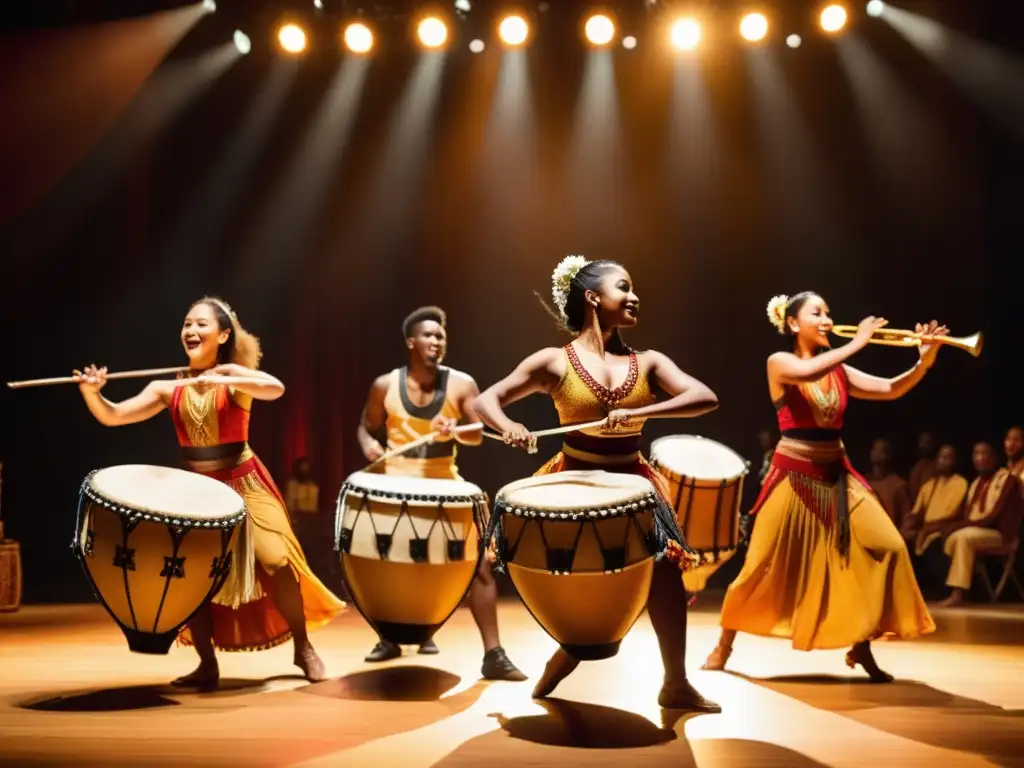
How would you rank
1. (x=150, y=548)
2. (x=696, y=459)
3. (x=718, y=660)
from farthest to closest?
(x=696, y=459) → (x=718, y=660) → (x=150, y=548)

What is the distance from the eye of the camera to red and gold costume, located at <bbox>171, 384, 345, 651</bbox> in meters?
3.86

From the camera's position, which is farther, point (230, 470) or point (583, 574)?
point (230, 470)

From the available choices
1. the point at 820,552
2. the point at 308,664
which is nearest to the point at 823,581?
the point at 820,552

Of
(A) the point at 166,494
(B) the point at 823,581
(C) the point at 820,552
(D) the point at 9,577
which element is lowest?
(D) the point at 9,577

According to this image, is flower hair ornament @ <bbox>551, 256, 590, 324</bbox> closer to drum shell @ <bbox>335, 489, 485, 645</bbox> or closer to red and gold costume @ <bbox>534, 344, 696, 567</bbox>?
red and gold costume @ <bbox>534, 344, 696, 567</bbox>

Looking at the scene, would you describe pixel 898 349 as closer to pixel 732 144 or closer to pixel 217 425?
pixel 732 144

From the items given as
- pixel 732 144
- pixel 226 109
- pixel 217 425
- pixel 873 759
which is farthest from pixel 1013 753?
pixel 226 109

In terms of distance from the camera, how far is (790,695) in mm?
3766

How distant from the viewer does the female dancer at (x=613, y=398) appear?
3316 mm

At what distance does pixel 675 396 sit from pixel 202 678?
6.86 feet

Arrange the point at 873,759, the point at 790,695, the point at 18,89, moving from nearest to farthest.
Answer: the point at 873,759
the point at 790,695
the point at 18,89

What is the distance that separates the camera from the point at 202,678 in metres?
3.96

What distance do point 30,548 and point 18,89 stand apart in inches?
139

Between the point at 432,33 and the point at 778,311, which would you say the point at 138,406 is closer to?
the point at 778,311
